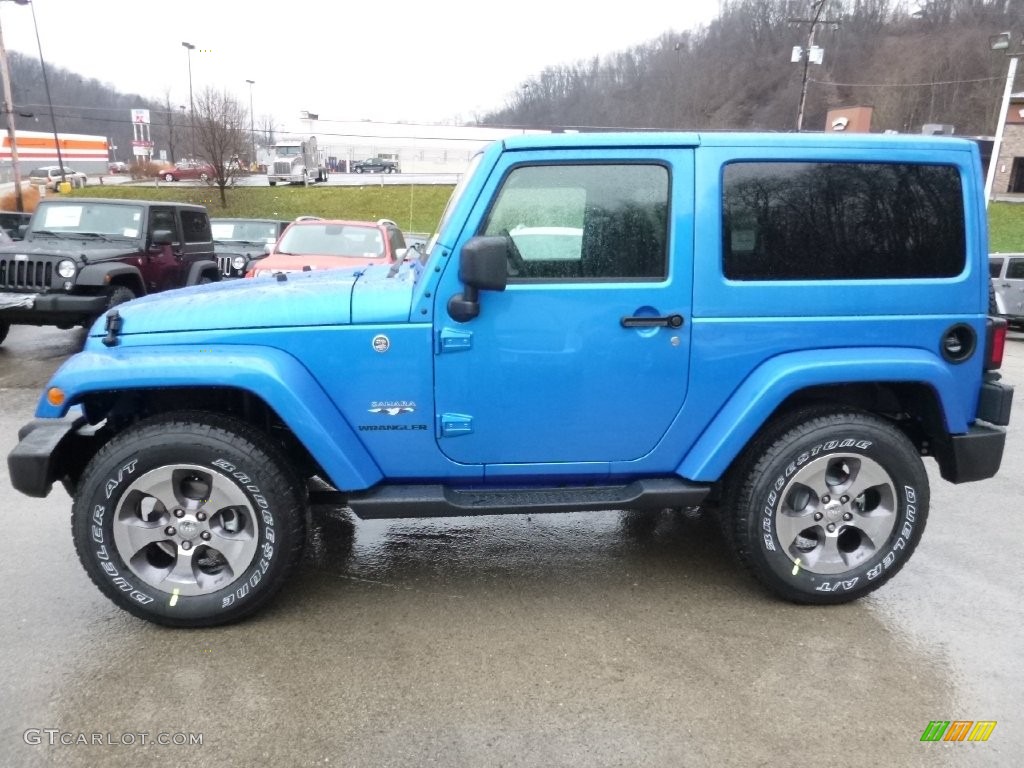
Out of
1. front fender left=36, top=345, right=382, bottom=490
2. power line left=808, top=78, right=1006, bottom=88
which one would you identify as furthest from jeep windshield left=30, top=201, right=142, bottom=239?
power line left=808, top=78, right=1006, bottom=88

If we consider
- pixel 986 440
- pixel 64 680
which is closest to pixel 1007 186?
pixel 986 440

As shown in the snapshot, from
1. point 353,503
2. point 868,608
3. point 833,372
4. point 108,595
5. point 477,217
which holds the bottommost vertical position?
point 868,608

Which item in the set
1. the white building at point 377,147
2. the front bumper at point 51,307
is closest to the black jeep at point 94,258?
the front bumper at point 51,307

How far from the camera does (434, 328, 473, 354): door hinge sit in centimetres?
298

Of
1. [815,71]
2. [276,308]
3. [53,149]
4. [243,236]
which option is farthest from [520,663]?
[815,71]

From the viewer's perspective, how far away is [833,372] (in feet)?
10.1

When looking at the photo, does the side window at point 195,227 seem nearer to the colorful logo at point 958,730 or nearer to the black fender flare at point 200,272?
the black fender flare at point 200,272

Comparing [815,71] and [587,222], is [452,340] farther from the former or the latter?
[815,71]

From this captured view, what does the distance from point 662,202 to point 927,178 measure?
1.17 metres

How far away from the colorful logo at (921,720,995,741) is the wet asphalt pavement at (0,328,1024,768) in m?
0.03

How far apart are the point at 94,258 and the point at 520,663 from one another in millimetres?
7862

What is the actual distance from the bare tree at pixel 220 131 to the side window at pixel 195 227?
906 inches

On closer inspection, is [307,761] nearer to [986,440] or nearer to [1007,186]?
[986,440]

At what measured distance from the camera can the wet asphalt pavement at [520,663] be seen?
245cm
